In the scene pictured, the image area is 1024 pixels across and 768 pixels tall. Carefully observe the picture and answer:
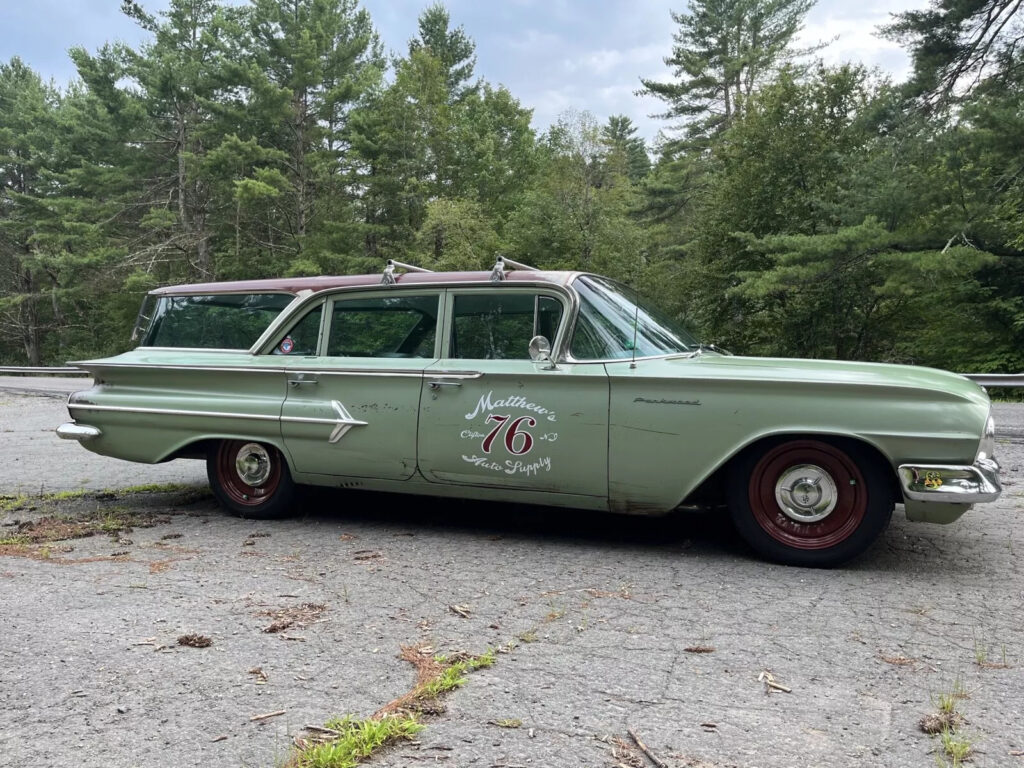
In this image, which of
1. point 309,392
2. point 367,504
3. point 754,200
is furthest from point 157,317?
point 754,200

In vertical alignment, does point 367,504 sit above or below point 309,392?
below

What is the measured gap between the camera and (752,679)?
2.56 metres

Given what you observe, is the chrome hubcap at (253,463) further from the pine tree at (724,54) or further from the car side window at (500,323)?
the pine tree at (724,54)

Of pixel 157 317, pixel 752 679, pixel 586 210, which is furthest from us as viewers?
pixel 586 210

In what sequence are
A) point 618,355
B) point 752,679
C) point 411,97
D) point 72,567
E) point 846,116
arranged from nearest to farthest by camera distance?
1. point 752,679
2. point 72,567
3. point 618,355
4. point 846,116
5. point 411,97

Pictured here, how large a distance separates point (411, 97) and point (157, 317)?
83.8ft

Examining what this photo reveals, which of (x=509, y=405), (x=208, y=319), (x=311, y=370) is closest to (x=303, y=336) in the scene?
(x=311, y=370)

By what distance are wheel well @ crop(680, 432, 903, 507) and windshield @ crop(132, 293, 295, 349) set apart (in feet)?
10.3

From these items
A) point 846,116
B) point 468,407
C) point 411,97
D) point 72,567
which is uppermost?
point 411,97

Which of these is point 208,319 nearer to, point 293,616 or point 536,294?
point 536,294

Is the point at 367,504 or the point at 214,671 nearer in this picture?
the point at 214,671

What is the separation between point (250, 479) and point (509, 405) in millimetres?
2153

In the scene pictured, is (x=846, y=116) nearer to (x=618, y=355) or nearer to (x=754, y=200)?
(x=754, y=200)

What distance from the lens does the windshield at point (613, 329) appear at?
430cm
